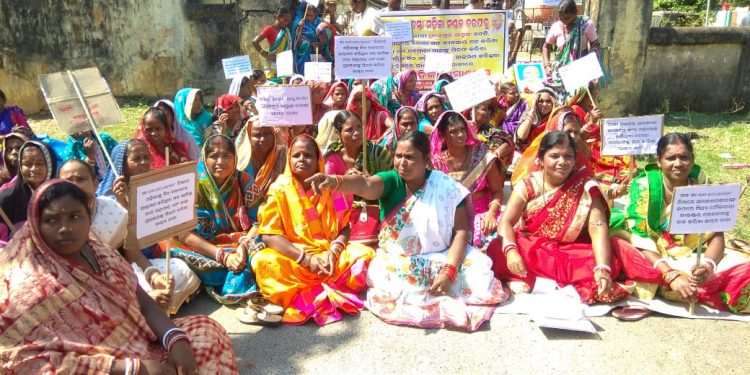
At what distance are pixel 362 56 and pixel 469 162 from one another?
4.41 ft

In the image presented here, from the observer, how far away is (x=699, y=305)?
363 centimetres

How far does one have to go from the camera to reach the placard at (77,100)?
13.9 feet

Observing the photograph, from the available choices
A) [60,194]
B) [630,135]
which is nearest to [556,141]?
[630,135]

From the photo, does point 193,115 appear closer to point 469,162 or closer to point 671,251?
point 469,162

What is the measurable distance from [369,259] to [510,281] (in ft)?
3.26

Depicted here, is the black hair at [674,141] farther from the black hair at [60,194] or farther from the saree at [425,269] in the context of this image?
the black hair at [60,194]

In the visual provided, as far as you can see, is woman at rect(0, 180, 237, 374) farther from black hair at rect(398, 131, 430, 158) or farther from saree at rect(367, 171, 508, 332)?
black hair at rect(398, 131, 430, 158)

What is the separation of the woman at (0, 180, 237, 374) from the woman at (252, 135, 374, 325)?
1.21m

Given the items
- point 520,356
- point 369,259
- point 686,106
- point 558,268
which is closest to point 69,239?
point 369,259

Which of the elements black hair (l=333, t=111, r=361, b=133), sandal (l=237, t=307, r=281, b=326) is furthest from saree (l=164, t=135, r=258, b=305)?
black hair (l=333, t=111, r=361, b=133)

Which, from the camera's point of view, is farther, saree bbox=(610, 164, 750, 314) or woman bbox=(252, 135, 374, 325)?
woman bbox=(252, 135, 374, 325)

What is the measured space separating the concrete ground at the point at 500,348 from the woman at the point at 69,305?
0.87 m

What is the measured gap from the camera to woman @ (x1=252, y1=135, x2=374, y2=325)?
11.9 feet

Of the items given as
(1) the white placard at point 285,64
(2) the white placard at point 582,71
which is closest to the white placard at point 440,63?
(1) the white placard at point 285,64
